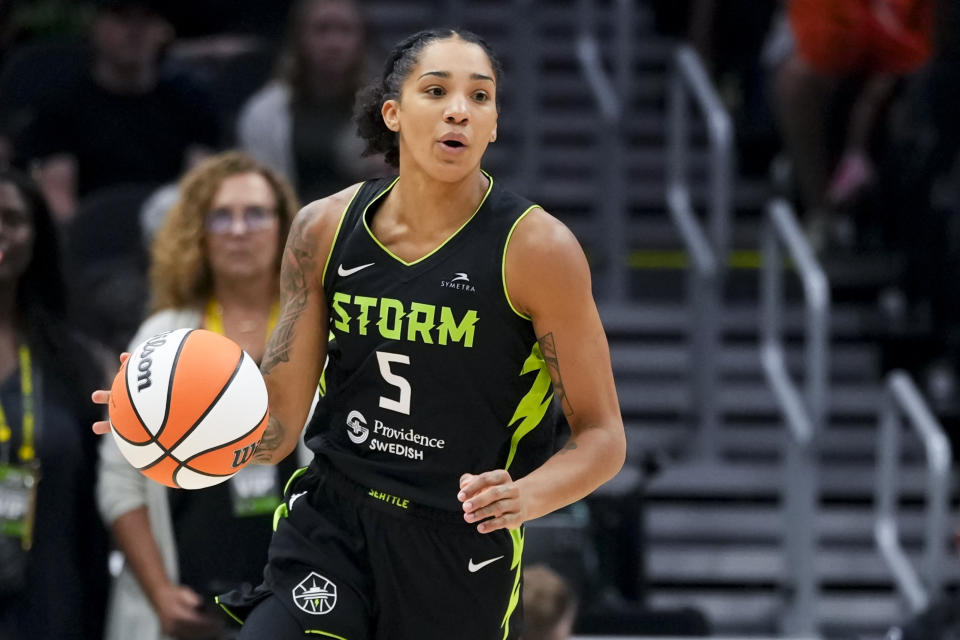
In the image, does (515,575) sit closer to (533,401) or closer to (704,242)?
(533,401)

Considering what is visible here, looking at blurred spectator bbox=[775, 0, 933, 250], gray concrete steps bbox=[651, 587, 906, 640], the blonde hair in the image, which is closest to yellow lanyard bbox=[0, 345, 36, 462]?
the blonde hair

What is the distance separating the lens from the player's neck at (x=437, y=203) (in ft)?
11.0

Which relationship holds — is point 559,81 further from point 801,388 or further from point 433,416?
point 433,416

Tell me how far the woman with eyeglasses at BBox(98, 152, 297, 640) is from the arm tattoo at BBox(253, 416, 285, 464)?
3.30 ft

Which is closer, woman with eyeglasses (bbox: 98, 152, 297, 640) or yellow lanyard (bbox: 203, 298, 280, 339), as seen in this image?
woman with eyeglasses (bbox: 98, 152, 297, 640)

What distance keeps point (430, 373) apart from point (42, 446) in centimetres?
181

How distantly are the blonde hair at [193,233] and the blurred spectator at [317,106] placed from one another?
1800mm

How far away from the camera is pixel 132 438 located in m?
3.19

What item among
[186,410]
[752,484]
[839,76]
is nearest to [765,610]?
[752,484]

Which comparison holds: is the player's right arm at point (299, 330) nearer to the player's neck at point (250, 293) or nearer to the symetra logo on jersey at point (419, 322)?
the symetra logo on jersey at point (419, 322)

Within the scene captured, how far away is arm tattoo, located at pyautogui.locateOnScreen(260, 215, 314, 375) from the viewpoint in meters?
3.41

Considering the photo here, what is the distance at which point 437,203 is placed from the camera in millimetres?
3361

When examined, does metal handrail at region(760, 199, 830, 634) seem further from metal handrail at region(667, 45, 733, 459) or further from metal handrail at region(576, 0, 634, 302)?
metal handrail at region(576, 0, 634, 302)

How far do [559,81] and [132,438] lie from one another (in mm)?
6105
